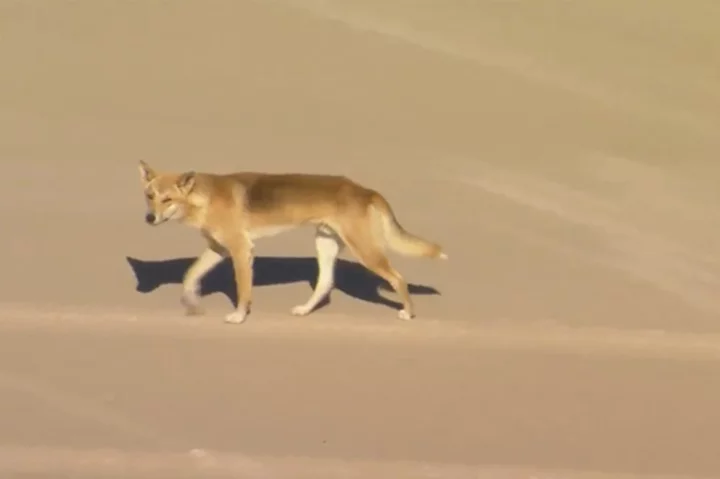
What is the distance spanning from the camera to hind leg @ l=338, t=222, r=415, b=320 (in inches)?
301

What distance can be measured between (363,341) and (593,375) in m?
1.36

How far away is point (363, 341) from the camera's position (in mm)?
7203

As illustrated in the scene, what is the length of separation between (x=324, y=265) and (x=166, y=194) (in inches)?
45.7

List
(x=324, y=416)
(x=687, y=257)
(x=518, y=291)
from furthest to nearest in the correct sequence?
(x=687, y=257) < (x=518, y=291) < (x=324, y=416)

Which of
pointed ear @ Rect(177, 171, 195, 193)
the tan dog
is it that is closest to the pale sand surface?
the tan dog

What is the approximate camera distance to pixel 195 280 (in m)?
7.71

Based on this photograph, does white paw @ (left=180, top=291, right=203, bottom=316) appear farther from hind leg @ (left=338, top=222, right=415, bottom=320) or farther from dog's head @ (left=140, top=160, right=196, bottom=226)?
hind leg @ (left=338, top=222, right=415, bottom=320)

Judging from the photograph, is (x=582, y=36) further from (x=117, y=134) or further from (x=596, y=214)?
(x=117, y=134)

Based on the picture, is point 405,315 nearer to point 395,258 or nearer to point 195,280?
point 195,280

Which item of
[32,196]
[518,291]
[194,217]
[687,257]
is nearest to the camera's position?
[194,217]

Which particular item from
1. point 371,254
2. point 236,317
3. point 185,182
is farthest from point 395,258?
point 185,182

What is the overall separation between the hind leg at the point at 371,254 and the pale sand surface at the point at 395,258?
0.17 meters

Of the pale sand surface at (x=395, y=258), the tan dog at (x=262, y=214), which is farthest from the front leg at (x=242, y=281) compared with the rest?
the pale sand surface at (x=395, y=258)

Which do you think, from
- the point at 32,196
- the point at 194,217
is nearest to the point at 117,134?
the point at 32,196
